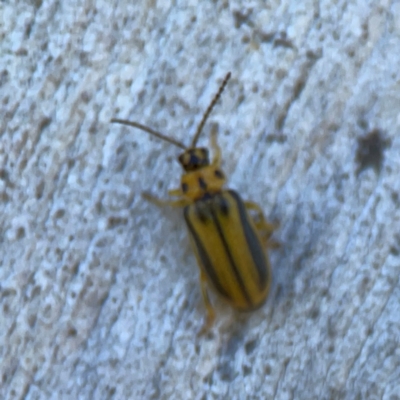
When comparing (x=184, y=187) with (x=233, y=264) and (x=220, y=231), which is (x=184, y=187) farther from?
(x=233, y=264)

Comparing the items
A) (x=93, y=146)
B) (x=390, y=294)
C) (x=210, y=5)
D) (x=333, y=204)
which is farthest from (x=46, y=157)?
(x=390, y=294)

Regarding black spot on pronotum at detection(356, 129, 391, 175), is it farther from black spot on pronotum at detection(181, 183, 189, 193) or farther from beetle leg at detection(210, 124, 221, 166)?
black spot on pronotum at detection(181, 183, 189, 193)

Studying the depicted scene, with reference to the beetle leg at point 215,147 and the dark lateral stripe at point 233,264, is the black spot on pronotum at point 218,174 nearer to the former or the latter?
the beetle leg at point 215,147

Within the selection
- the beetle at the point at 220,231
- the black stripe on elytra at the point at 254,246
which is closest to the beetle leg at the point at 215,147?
the beetle at the point at 220,231

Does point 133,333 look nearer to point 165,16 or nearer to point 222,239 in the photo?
point 222,239

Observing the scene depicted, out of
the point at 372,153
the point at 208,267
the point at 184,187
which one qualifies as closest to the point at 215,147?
the point at 184,187

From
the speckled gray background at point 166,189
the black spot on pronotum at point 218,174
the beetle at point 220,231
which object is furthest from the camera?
the black spot on pronotum at point 218,174

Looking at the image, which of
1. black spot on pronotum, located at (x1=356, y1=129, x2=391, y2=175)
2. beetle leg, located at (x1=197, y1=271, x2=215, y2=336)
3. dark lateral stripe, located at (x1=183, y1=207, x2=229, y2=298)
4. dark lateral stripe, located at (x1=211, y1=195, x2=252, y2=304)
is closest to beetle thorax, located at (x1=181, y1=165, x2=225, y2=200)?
dark lateral stripe, located at (x1=211, y1=195, x2=252, y2=304)
